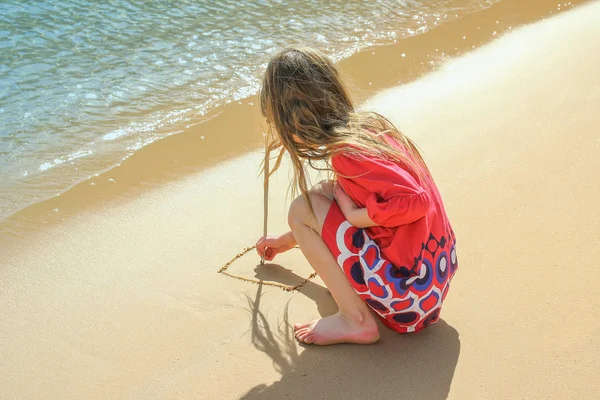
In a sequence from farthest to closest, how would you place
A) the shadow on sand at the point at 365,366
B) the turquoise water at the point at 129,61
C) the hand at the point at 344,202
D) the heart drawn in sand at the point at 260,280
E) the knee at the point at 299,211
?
the turquoise water at the point at 129,61
the heart drawn in sand at the point at 260,280
the knee at the point at 299,211
the hand at the point at 344,202
the shadow on sand at the point at 365,366

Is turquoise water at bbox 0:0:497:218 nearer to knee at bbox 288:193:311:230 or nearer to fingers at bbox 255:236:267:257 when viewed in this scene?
fingers at bbox 255:236:267:257

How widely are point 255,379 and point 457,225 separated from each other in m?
1.07

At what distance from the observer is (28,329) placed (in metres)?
2.40

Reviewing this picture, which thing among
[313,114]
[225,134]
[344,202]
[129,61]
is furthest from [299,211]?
[129,61]

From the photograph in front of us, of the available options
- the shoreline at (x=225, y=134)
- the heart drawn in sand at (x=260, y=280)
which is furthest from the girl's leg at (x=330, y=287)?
the shoreline at (x=225, y=134)

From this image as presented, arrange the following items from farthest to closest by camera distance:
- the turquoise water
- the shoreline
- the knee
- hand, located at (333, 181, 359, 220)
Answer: the turquoise water, the shoreline, the knee, hand, located at (333, 181, 359, 220)

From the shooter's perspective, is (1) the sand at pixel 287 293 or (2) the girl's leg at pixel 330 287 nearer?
(1) the sand at pixel 287 293

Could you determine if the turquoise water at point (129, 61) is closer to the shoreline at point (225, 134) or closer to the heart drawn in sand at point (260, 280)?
the shoreline at point (225, 134)

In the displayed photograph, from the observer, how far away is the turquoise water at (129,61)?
3621mm

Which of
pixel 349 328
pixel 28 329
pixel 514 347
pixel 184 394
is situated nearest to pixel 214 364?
pixel 184 394

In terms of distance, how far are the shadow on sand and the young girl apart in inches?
1.7

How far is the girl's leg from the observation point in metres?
2.19

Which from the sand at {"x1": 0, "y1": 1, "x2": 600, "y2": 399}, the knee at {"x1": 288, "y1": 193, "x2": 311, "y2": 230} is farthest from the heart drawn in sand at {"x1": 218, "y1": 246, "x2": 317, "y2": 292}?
the knee at {"x1": 288, "y1": 193, "x2": 311, "y2": 230}

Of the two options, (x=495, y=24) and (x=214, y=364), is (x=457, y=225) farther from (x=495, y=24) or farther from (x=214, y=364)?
(x=495, y=24)
